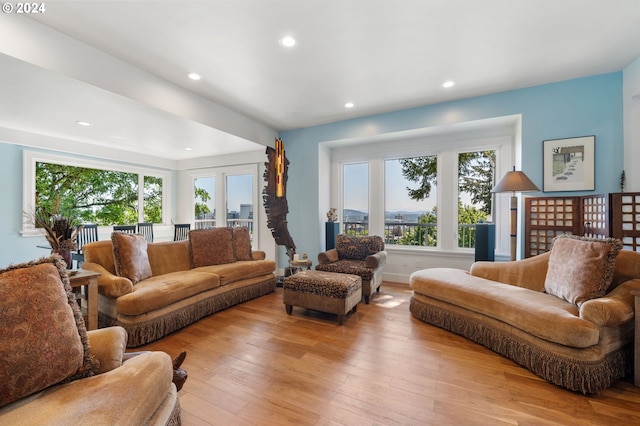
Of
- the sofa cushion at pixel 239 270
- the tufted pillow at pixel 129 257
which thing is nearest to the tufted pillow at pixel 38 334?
the tufted pillow at pixel 129 257

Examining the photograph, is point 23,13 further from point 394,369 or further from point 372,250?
point 372,250

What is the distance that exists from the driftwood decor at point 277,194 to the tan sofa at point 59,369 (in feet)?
10.2

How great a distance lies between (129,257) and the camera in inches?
113

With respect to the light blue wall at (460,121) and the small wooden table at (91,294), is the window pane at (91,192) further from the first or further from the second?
the small wooden table at (91,294)

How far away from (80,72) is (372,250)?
153 inches

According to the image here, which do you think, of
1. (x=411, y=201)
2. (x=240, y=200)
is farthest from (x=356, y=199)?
(x=240, y=200)

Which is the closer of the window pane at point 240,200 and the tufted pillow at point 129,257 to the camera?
the tufted pillow at point 129,257

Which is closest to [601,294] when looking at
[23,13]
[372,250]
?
[372,250]

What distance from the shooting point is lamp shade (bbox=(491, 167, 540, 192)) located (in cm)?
297

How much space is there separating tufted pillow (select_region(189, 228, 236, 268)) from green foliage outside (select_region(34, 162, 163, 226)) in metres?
2.59

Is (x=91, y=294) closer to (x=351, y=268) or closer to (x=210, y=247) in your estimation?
(x=210, y=247)

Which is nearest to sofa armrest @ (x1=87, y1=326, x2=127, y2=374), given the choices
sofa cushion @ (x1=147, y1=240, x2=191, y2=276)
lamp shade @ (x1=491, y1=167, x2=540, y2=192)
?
sofa cushion @ (x1=147, y1=240, x2=191, y2=276)

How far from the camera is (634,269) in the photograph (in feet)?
6.92

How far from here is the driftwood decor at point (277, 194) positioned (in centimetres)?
428
